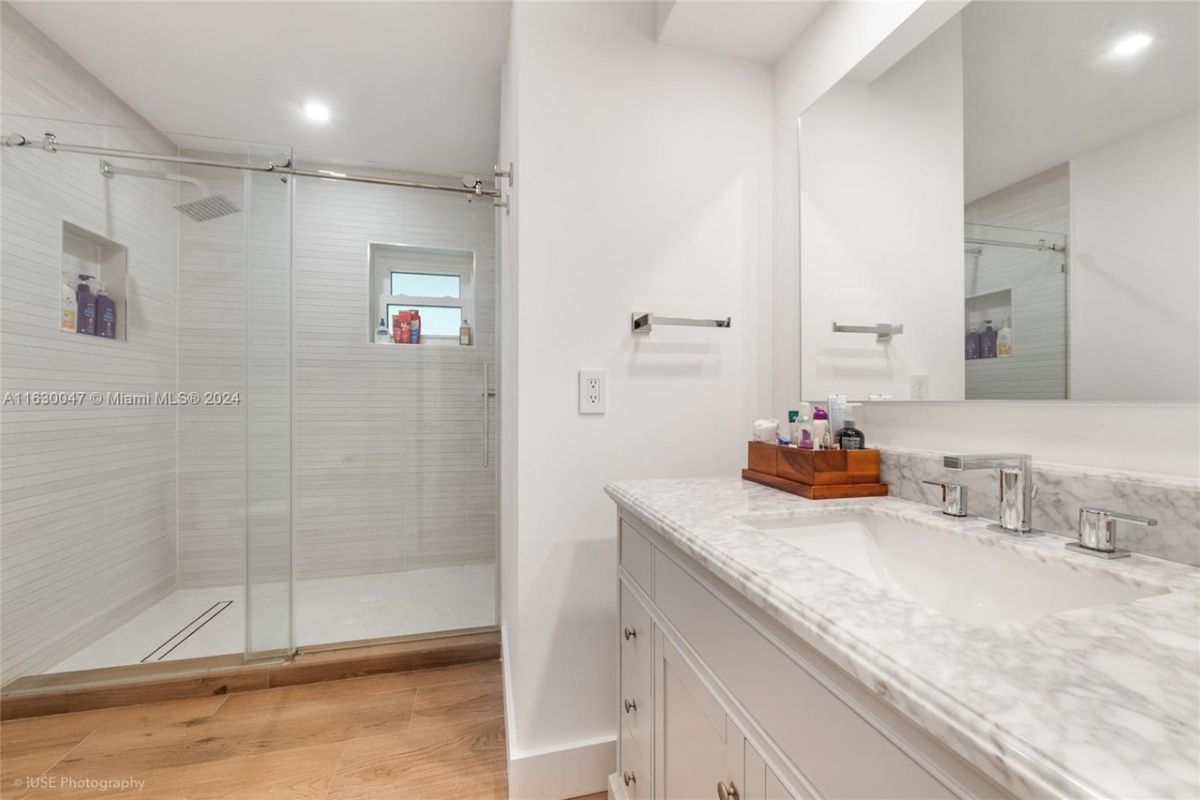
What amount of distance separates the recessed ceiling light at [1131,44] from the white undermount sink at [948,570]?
0.78 m

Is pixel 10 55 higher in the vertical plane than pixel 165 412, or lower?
higher

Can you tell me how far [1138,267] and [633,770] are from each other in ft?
4.40

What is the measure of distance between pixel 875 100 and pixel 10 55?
2886mm

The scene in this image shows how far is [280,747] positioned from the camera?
1.49 m

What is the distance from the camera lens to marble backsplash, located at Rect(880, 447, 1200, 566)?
2.02ft

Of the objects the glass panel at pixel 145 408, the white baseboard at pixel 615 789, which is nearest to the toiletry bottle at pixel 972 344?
the white baseboard at pixel 615 789

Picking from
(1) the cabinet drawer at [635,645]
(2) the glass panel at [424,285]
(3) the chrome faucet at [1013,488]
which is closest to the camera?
(3) the chrome faucet at [1013,488]

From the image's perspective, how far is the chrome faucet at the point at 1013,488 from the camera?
29.3 inches

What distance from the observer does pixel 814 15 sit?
51.6 inches

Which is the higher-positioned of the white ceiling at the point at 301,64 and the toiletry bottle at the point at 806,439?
the white ceiling at the point at 301,64

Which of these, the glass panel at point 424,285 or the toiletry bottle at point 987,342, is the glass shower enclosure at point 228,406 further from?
the toiletry bottle at point 987,342

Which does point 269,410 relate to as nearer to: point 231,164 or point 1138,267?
point 231,164

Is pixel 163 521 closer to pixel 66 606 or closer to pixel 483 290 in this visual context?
pixel 66 606

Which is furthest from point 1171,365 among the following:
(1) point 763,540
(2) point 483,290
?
(2) point 483,290
